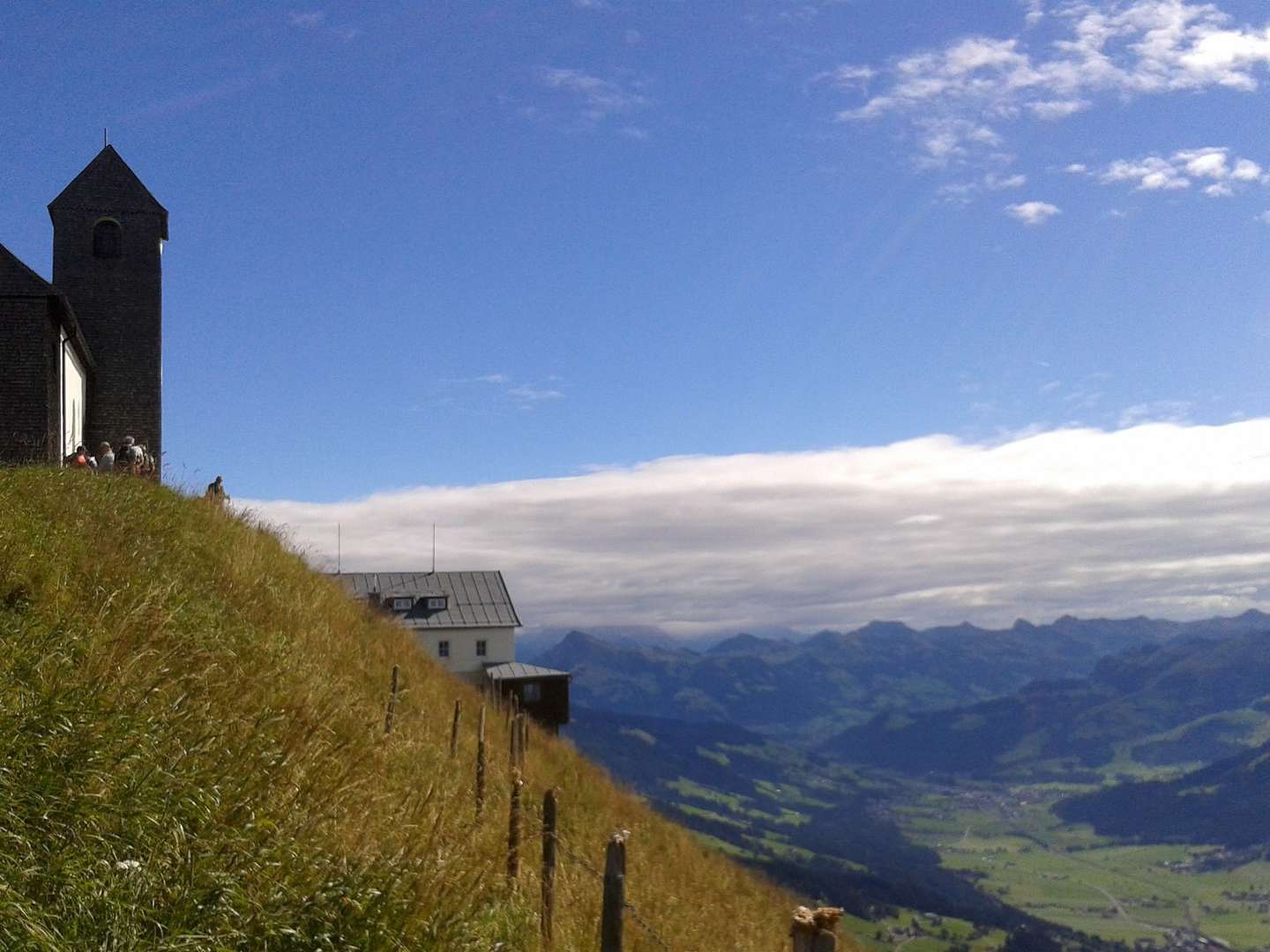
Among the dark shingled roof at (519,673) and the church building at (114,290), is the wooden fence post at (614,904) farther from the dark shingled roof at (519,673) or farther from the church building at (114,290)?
the dark shingled roof at (519,673)

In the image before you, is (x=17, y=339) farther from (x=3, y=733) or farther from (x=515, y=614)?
(x=515, y=614)

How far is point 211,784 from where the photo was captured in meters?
8.27

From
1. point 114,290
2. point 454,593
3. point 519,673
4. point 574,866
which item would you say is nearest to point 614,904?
point 574,866

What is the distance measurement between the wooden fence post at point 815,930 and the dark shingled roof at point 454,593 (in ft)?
181

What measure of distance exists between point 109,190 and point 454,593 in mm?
31531

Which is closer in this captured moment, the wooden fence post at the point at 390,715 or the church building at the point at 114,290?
the wooden fence post at the point at 390,715

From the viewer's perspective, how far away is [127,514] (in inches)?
687

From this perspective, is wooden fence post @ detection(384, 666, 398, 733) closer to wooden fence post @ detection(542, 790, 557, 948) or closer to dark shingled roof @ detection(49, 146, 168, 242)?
wooden fence post @ detection(542, 790, 557, 948)

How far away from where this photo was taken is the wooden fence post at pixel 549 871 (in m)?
10.3

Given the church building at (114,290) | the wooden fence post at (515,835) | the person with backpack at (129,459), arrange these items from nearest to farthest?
the wooden fence post at (515,835), the person with backpack at (129,459), the church building at (114,290)

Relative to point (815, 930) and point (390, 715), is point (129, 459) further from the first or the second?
point (815, 930)

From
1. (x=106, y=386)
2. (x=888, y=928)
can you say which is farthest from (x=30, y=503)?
(x=888, y=928)

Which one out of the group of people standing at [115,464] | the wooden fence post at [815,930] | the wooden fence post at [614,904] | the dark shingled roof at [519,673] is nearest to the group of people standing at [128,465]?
the group of people standing at [115,464]

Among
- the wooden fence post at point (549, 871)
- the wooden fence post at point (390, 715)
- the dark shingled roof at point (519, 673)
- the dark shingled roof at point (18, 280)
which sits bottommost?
the dark shingled roof at point (519, 673)
